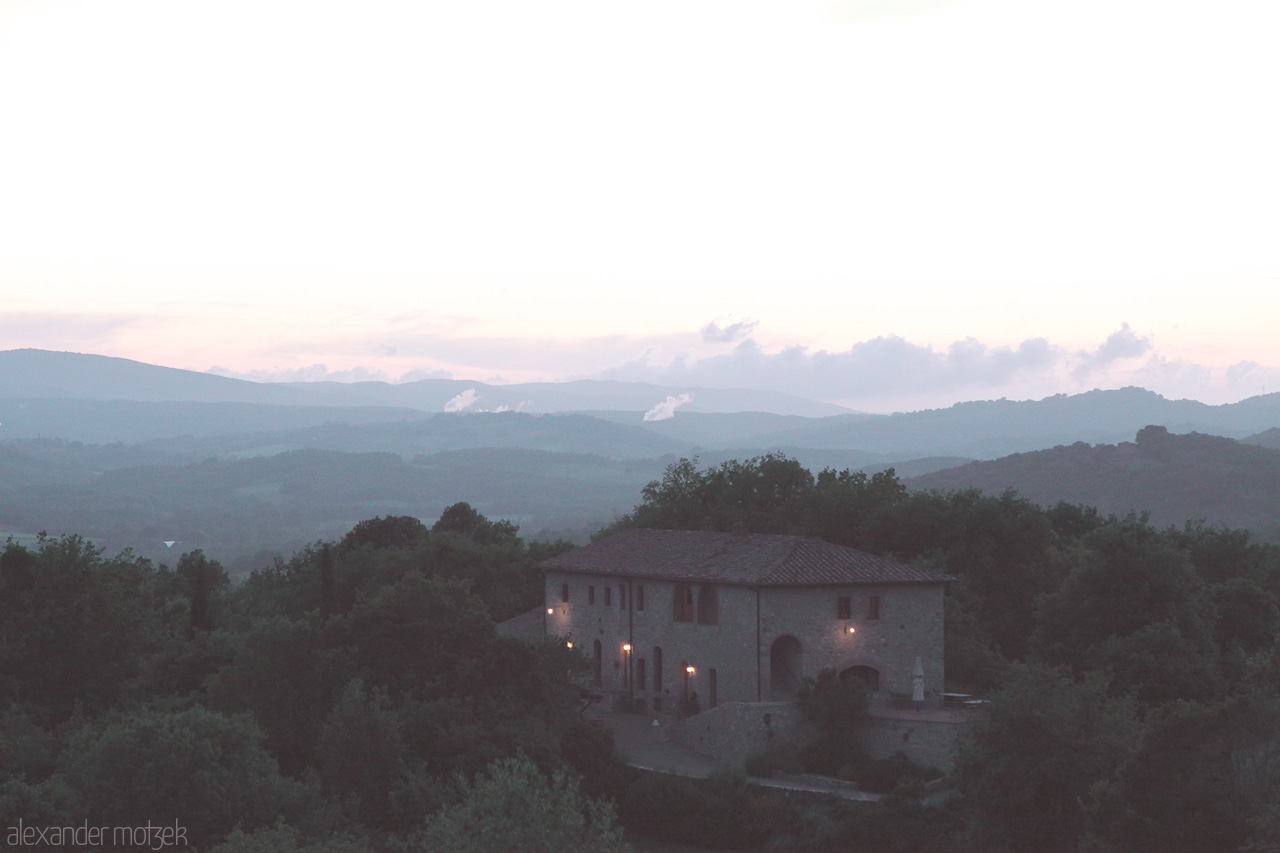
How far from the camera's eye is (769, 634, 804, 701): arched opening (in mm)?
43438

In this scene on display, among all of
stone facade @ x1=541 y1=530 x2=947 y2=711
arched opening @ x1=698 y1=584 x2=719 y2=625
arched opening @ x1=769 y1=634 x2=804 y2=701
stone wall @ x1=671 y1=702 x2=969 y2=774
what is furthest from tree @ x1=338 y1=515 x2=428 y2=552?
stone wall @ x1=671 y1=702 x2=969 y2=774

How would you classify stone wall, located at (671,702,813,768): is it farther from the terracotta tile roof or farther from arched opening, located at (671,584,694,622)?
arched opening, located at (671,584,694,622)

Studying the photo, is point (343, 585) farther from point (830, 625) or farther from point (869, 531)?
point (830, 625)

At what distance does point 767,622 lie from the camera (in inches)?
1695

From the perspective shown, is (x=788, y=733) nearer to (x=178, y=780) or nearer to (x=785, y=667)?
(x=785, y=667)

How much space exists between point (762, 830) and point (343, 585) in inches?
1315

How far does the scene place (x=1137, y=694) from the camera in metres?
43.3

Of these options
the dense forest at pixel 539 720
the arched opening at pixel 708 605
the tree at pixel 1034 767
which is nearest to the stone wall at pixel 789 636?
the arched opening at pixel 708 605

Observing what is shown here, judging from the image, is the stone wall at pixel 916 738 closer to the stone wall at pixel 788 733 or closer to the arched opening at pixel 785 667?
the stone wall at pixel 788 733

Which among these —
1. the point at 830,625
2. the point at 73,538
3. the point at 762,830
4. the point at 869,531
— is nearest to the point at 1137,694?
the point at 830,625

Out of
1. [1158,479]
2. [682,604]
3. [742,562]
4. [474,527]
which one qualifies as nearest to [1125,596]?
[742,562]

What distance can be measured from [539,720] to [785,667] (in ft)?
29.5

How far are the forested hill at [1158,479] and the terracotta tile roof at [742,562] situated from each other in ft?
264

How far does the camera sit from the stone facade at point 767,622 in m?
43.2
